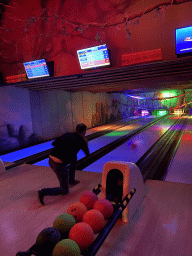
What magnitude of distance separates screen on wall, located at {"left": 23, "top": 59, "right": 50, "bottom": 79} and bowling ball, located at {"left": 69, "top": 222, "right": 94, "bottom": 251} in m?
4.50

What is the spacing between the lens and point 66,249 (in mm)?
1335

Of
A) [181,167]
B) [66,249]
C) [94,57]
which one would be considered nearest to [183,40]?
[94,57]

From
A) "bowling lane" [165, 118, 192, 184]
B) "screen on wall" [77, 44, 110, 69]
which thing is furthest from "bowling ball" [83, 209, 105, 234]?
"screen on wall" [77, 44, 110, 69]

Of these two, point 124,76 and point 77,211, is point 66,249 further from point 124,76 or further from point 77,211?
A: point 124,76

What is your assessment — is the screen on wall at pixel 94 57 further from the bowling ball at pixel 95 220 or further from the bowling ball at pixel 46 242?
the bowling ball at pixel 46 242

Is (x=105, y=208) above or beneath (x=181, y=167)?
above

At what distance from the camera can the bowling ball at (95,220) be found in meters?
1.71

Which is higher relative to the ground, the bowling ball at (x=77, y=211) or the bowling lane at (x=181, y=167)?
the bowling ball at (x=77, y=211)

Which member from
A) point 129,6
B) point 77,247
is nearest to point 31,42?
point 129,6

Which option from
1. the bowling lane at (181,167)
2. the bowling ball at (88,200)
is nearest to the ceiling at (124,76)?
the bowling lane at (181,167)

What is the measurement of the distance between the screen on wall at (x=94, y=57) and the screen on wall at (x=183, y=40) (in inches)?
58.6

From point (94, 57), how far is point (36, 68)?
5.85ft

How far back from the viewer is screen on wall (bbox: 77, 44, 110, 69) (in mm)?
4414

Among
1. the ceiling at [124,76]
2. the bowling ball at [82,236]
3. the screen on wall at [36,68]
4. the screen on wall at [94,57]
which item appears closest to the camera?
the bowling ball at [82,236]
